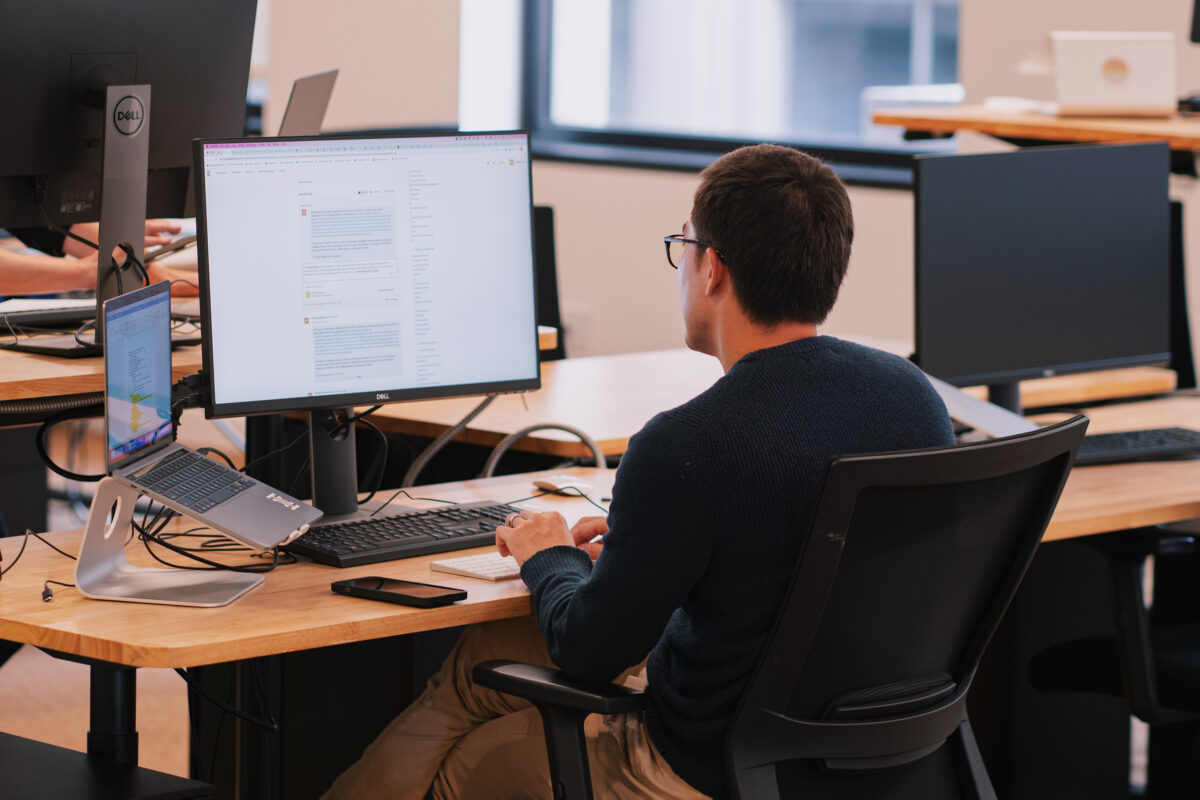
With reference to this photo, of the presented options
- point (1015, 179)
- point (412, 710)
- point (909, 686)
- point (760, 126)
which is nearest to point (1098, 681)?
point (1015, 179)

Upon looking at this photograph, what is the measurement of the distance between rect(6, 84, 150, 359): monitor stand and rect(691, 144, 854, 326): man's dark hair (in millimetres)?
897

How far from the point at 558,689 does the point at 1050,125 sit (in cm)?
193

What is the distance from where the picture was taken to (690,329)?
176 cm

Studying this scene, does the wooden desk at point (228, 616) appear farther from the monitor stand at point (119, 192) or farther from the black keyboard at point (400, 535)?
the monitor stand at point (119, 192)

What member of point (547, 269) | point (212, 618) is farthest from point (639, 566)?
point (547, 269)

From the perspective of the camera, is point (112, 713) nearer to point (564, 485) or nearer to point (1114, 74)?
point (564, 485)

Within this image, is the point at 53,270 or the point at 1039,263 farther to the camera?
the point at 1039,263

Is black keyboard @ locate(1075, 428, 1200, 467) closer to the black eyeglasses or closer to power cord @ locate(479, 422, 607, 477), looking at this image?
power cord @ locate(479, 422, 607, 477)

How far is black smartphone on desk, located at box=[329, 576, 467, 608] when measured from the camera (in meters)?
1.73

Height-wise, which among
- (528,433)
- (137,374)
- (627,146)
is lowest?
(528,433)

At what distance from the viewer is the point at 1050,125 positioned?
3.09 m

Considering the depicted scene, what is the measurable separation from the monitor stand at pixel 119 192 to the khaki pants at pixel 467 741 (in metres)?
0.67

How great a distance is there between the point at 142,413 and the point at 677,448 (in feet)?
2.07

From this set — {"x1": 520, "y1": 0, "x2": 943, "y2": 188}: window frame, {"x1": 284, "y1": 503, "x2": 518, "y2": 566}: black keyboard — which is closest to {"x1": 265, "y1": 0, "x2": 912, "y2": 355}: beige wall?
{"x1": 520, "y1": 0, "x2": 943, "y2": 188}: window frame
